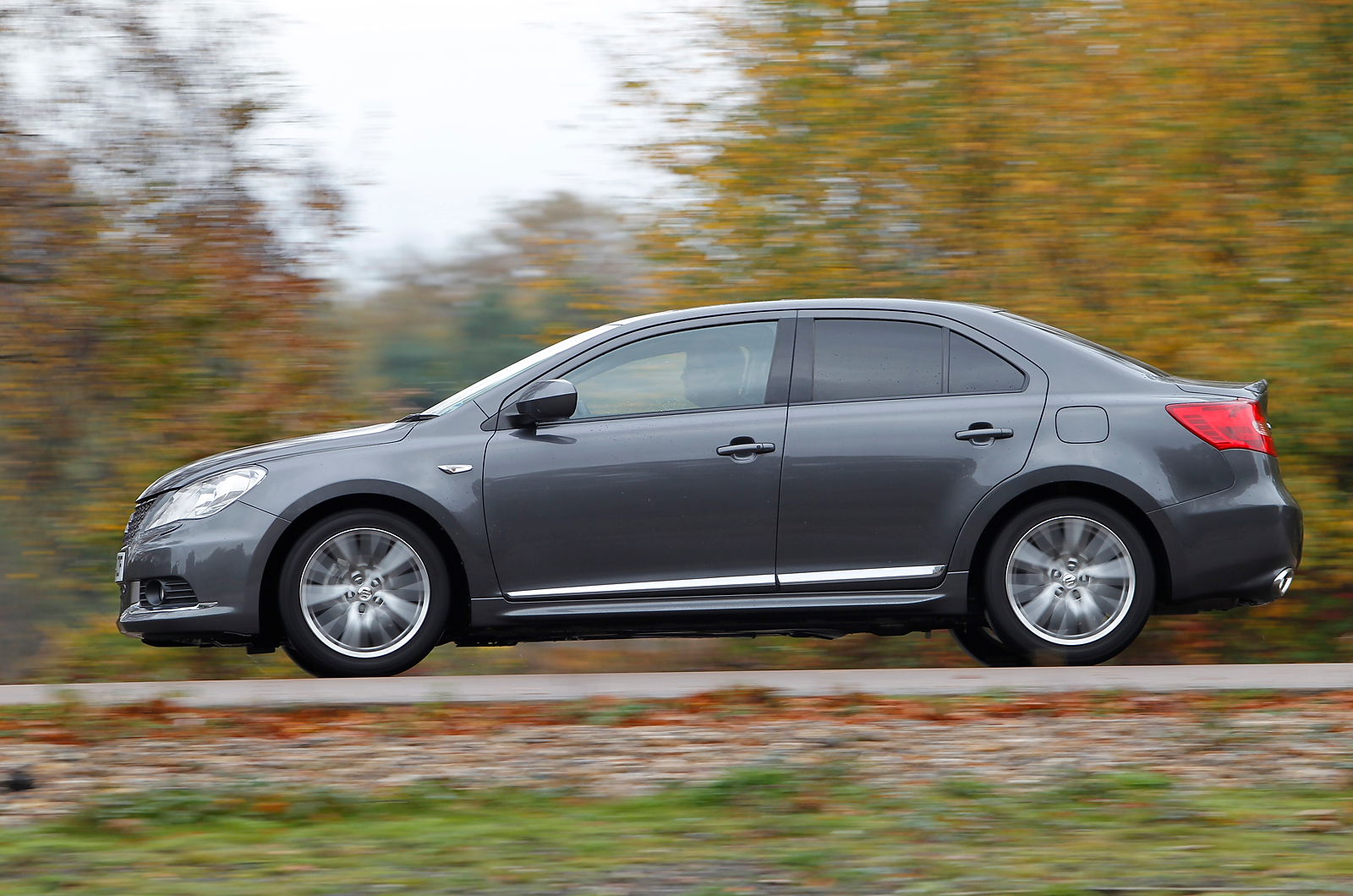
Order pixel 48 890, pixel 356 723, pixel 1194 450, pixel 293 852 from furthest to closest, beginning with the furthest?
pixel 1194 450
pixel 356 723
pixel 293 852
pixel 48 890

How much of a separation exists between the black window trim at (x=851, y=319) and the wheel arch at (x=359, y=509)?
Answer: 1.70 meters

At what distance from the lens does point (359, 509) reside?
6723 millimetres

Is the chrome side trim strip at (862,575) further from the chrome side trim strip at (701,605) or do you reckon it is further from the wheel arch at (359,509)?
the wheel arch at (359,509)

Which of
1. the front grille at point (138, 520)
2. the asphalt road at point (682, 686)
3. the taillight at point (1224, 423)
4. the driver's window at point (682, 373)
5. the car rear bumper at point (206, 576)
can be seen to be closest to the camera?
the asphalt road at point (682, 686)

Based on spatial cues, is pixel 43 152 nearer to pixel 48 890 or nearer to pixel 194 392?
pixel 194 392

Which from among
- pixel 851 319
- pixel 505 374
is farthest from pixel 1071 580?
pixel 505 374

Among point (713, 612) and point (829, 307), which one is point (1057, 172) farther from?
point (713, 612)

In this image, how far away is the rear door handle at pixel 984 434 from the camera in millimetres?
6719

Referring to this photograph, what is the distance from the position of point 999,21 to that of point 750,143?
1896mm

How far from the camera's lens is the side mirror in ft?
21.9

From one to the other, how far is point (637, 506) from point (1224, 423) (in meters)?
2.70

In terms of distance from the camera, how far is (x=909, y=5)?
10188 millimetres

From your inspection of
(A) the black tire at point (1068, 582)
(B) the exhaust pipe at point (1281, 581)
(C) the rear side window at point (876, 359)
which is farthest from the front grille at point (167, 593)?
(B) the exhaust pipe at point (1281, 581)

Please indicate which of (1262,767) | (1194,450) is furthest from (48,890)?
(1194,450)
